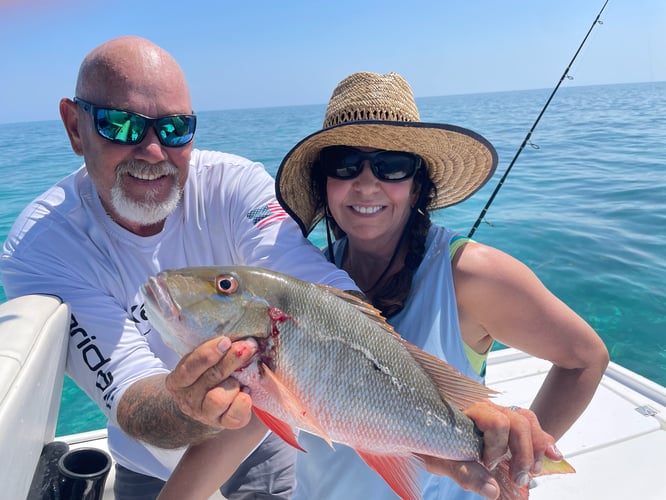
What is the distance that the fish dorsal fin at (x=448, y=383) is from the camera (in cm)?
170

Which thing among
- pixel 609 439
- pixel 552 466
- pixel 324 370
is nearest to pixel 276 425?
pixel 324 370

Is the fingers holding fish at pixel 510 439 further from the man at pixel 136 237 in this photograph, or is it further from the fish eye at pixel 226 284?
the fish eye at pixel 226 284

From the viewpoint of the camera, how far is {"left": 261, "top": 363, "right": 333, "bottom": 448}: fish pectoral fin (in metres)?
1.49

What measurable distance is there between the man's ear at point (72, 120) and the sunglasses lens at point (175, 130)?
0.49 metres

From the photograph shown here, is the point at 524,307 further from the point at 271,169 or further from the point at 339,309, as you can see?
the point at 271,169

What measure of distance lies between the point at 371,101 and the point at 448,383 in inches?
45.8

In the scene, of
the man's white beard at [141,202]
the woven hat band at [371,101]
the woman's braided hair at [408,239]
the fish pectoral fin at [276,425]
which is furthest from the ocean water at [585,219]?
the fish pectoral fin at [276,425]

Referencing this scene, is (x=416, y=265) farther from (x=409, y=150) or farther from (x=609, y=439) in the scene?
(x=609, y=439)

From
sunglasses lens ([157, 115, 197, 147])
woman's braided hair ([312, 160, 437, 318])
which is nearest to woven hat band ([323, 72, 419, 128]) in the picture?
woman's braided hair ([312, 160, 437, 318])

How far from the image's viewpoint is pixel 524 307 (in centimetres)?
192

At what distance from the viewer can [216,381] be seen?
146 centimetres

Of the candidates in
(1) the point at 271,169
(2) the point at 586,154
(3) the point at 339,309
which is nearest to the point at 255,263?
(3) the point at 339,309

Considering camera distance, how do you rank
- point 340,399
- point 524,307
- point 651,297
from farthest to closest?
point 651,297 < point 524,307 < point 340,399

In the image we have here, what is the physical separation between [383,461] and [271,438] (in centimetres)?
149
